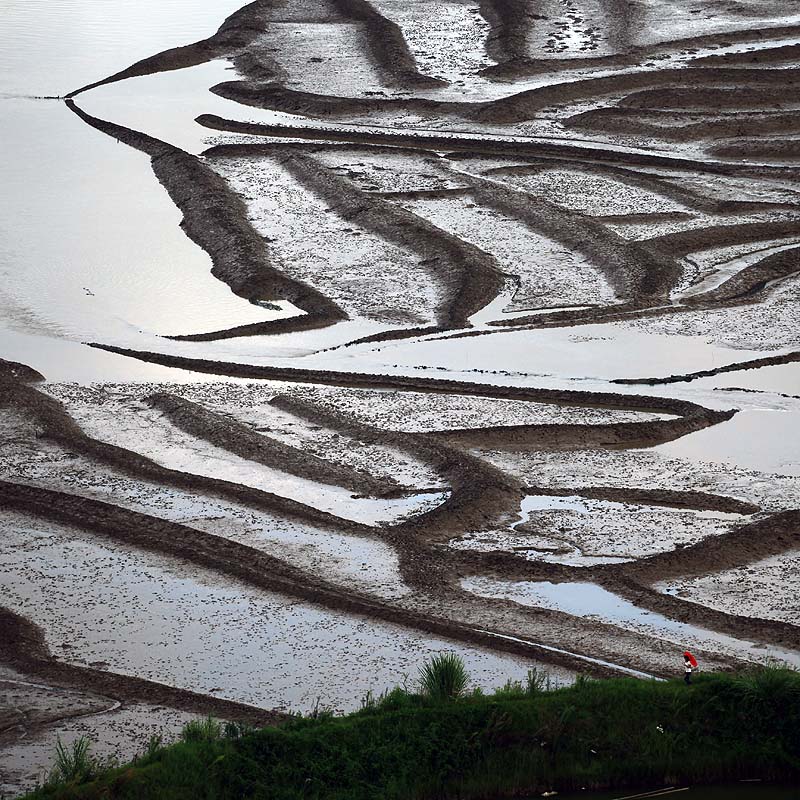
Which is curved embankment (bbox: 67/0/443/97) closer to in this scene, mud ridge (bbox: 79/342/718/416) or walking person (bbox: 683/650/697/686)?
mud ridge (bbox: 79/342/718/416)

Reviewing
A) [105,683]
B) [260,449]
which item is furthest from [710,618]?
[260,449]

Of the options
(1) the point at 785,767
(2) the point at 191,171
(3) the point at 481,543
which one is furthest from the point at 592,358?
(2) the point at 191,171

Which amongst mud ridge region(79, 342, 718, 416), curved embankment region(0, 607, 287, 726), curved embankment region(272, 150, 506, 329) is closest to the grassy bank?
curved embankment region(0, 607, 287, 726)

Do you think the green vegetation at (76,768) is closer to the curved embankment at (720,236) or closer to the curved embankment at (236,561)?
the curved embankment at (236,561)

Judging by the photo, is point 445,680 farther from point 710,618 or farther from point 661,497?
point 661,497

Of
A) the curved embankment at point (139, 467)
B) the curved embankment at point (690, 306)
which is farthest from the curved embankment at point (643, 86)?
the curved embankment at point (139, 467)

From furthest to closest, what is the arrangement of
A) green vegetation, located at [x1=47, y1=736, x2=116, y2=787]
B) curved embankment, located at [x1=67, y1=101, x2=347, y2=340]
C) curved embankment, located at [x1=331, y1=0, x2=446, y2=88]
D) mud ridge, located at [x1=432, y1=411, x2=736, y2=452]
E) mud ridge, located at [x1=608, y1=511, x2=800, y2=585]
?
curved embankment, located at [x1=331, y1=0, x2=446, y2=88]
curved embankment, located at [x1=67, y1=101, x2=347, y2=340]
mud ridge, located at [x1=432, y1=411, x2=736, y2=452]
mud ridge, located at [x1=608, y1=511, x2=800, y2=585]
green vegetation, located at [x1=47, y1=736, x2=116, y2=787]
